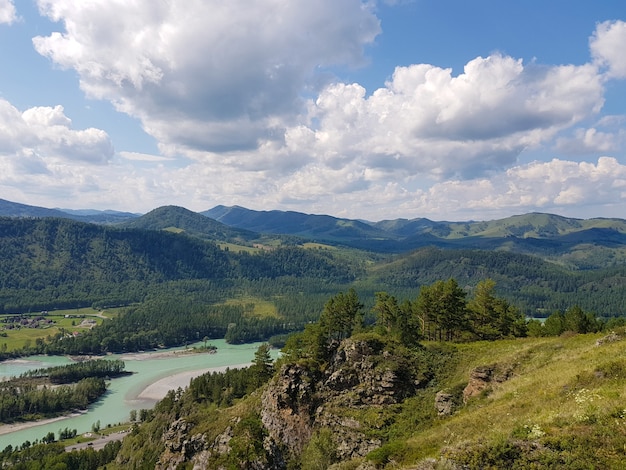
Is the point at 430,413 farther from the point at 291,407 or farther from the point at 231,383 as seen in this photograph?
the point at 231,383

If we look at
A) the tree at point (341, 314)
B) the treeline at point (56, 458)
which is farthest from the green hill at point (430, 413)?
the treeline at point (56, 458)

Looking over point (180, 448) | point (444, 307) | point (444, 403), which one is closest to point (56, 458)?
point (180, 448)

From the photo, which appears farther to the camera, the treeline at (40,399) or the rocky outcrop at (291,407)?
the treeline at (40,399)

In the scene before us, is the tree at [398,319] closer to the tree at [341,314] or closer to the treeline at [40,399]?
the tree at [341,314]

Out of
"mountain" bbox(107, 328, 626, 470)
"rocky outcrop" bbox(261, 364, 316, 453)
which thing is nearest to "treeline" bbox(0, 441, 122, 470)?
"mountain" bbox(107, 328, 626, 470)

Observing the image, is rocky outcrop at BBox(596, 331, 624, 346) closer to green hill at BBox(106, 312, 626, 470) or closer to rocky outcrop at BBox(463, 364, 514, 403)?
green hill at BBox(106, 312, 626, 470)

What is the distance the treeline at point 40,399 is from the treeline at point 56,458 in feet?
156

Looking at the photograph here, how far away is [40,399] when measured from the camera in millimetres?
169500

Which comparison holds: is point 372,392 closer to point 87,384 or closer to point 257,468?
point 257,468

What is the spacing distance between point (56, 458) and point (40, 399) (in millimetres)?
71513

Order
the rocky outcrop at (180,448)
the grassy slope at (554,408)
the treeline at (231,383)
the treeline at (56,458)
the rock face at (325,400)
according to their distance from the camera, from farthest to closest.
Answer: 1. the treeline at (56,458)
2. the treeline at (231,383)
3. the rocky outcrop at (180,448)
4. the rock face at (325,400)
5. the grassy slope at (554,408)

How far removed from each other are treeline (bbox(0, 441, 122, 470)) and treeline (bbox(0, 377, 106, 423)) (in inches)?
1875

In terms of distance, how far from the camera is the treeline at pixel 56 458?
361ft

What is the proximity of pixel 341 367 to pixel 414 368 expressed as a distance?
13.5 meters
